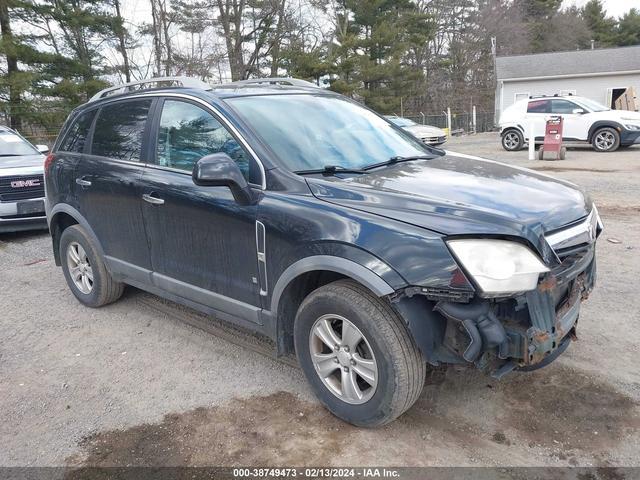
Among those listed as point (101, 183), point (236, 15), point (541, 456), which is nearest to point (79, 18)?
point (236, 15)

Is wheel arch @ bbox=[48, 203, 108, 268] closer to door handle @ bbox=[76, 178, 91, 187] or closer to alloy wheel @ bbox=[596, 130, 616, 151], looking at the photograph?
door handle @ bbox=[76, 178, 91, 187]

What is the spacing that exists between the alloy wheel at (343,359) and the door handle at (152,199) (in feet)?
5.05

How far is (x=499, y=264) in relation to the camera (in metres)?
2.42

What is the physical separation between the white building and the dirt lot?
30.0m

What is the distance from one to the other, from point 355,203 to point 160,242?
1.75 metres

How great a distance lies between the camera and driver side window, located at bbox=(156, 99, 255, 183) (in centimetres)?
337

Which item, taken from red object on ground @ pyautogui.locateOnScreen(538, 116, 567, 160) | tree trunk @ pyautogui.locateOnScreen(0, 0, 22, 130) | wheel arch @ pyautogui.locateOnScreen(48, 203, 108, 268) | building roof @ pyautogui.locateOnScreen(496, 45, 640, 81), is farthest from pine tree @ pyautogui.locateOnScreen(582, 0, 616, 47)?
wheel arch @ pyautogui.locateOnScreen(48, 203, 108, 268)

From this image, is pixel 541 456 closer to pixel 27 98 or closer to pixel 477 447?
pixel 477 447

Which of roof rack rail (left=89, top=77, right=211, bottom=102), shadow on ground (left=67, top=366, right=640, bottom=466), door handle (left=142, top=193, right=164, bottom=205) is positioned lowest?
shadow on ground (left=67, top=366, right=640, bottom=466)

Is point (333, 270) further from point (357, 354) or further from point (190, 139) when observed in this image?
point (190, 139)

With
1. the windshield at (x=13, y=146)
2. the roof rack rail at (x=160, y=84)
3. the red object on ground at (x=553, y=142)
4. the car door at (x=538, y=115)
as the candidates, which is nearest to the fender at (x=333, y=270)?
the roof rack rail at (x=160, y=84)

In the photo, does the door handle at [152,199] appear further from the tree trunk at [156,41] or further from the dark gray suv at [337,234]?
the tree trunk at [156,41]

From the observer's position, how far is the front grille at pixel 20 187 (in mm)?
7613

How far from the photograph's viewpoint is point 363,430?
2936 millimetres
